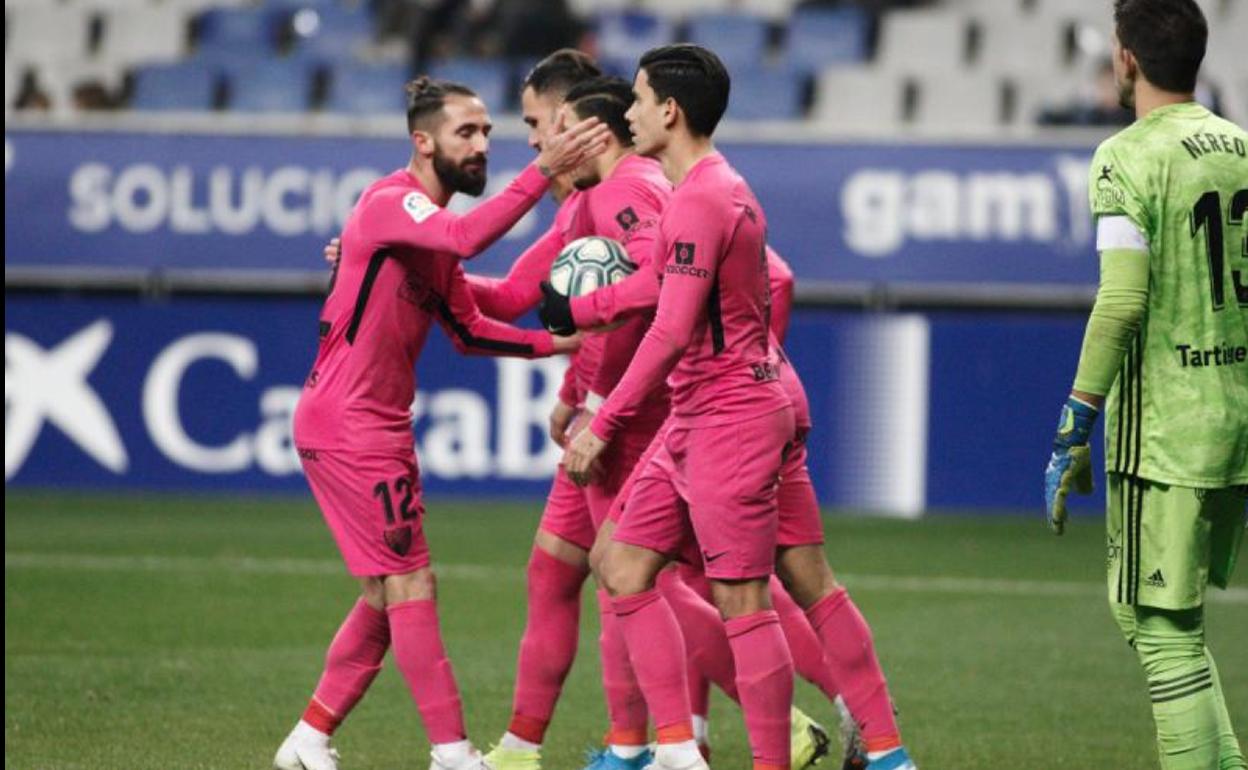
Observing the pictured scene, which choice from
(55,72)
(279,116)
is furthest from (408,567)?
(55,72)

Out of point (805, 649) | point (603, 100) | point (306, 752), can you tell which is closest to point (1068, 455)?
point (805, 649)

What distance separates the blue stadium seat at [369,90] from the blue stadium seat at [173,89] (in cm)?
113

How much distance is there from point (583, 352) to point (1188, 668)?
99.1 inches

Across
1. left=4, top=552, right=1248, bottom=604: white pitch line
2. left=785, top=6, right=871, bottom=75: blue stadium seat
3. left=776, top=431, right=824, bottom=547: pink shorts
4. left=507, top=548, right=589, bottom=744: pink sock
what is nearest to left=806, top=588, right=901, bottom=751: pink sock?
left=776, top=431, right=824, bottom=547: pink shorts

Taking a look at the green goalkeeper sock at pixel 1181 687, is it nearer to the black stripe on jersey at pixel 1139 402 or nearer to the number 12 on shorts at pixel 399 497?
the black stripe on jersey at pixel 1139 402

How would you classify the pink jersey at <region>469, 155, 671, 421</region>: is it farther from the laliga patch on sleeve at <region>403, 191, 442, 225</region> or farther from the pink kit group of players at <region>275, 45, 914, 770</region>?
the laliga patch on sleeve at <region>403, 191, 442, 225</region>

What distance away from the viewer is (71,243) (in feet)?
55.6

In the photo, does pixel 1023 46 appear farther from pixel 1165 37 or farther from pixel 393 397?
pixel 1165 37

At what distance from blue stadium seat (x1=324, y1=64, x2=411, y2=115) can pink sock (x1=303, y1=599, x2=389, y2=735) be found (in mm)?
12076

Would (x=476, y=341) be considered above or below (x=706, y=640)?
above

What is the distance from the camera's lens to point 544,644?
23.4ft

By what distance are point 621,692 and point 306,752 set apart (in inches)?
39.9

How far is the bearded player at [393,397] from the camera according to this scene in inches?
262

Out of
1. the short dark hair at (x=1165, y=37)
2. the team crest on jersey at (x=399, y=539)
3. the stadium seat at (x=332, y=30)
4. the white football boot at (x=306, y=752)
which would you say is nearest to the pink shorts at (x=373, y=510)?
the team crest on jersey at (x=399, y=539)
